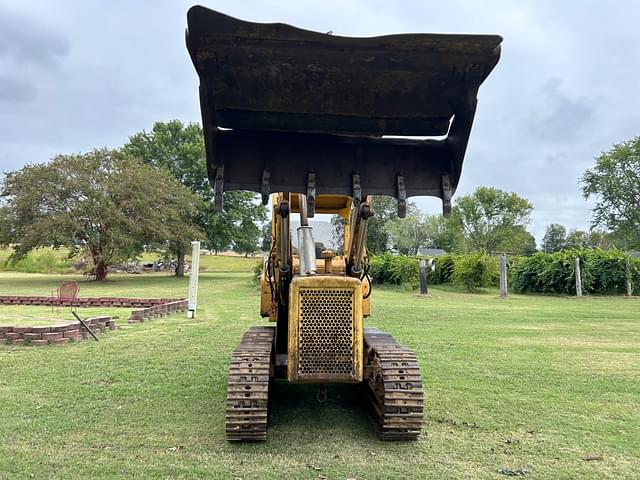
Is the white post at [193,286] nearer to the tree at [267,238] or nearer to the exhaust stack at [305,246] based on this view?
the tree at [267,238]

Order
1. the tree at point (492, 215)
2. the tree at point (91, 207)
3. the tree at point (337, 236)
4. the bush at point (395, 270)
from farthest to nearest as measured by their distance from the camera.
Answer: the tree at point (492, 215) < the tree at point (91, 207) < the bush at point (395, 270) < the tree at point (337, 236)

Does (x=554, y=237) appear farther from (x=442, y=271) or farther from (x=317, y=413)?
(x=317, y=413)

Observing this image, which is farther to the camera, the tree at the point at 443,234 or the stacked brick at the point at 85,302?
the tree at the point at 443,234

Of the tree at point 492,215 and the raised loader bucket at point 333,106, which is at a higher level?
the tree at point 492,215

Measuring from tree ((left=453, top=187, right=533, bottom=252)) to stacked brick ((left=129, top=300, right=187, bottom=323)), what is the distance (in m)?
54.5

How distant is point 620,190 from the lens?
46.3 m

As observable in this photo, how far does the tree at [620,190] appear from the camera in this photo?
45.9m

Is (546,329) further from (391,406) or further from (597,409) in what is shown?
(391,406)

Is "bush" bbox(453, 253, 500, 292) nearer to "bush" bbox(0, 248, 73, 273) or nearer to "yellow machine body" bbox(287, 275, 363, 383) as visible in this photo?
"yellow machine body" bbox(287, 275, 363, 383)

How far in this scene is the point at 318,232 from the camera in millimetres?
6562

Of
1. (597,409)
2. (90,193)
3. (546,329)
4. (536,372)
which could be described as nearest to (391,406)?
(597,409)

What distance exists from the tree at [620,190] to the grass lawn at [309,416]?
43.7m

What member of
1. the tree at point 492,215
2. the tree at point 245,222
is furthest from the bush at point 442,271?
the tree at point 492,215

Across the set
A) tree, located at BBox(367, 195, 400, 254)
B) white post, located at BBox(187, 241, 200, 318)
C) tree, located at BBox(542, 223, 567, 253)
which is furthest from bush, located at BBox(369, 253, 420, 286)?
tree, located at BBox(542, 223, 567, 253)
